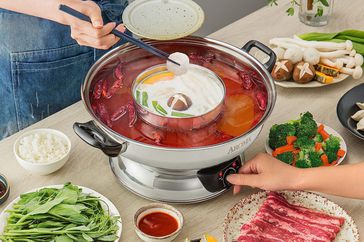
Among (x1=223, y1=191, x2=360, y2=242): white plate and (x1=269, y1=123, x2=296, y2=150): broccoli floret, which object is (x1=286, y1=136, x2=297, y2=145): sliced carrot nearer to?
(x1=269, y1=123, x2=296, y2=150): broccoli floret

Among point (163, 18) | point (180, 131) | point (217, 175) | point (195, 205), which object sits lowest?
point (195, 205)

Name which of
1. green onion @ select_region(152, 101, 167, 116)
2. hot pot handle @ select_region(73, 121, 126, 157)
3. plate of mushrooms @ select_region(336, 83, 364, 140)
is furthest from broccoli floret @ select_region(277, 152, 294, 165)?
hot pot handle @ select_region(73, 121, 126, 157)

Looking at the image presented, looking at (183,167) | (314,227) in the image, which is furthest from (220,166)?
(314,227)

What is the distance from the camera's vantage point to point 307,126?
2146mm

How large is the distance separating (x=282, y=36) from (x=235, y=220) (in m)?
1.14

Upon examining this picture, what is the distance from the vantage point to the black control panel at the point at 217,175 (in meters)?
1.91

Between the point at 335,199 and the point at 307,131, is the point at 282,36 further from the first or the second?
the point at 335,199

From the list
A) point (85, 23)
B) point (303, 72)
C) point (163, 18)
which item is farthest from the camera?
point (303, 72)

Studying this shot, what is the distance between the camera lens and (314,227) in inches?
71.6

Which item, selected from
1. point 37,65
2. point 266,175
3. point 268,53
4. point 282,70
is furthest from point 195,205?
point 37,65

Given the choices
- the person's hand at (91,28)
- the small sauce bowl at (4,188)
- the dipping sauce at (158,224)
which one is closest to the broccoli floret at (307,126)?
the dipping sauce at (158,224)

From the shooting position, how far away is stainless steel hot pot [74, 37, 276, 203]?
5.85 feet

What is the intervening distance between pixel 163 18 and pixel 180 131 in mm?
498

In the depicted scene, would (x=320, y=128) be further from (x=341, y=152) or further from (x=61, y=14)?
(x=61, y=14)
